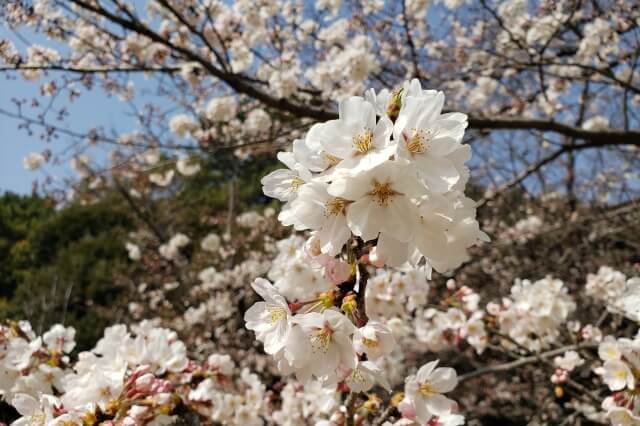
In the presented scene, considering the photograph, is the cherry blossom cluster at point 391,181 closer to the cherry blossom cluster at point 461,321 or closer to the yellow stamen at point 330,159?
the yellow stamen at point 330,159

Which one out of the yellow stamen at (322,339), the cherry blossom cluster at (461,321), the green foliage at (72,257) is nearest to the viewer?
the yellow stamen at (322,339)

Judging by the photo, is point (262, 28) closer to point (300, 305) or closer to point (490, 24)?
point (490, 24)

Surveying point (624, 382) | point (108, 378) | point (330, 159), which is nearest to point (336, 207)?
point (330, 159)

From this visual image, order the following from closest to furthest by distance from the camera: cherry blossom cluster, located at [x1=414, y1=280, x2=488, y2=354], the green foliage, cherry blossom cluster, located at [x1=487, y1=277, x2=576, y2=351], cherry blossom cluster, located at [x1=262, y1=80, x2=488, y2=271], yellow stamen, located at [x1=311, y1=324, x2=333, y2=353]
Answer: cherry blossom cluster, located at [x1=262, y1=80, x2=488, y2=271] < yellow stamen, located at [x1=311, y1=324, x2=333, y2=353] < cherry blossom cluster, located at [x1=414, y1=280, x2=488, y2=354] < cherry blossom cluster, located at [x1=487, y1=277, x2=576, y2=351] < the green foliage

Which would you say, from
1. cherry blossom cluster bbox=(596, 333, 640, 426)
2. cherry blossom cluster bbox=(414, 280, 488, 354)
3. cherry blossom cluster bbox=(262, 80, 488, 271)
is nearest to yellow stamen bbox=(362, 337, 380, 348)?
cherry blossom cluster bbox=(262, 80, 488, 271)

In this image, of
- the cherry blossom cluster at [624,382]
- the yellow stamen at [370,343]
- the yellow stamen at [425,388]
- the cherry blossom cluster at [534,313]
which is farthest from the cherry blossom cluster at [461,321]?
the yellow stamen at [370,343]

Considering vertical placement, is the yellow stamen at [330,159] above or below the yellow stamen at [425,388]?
above

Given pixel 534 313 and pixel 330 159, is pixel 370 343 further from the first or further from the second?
pixel 534 313

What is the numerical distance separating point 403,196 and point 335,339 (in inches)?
13.4

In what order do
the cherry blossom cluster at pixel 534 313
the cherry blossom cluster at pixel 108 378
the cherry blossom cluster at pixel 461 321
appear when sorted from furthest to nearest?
the cherry blossom cluster at pixel 534 313, the cherry blossom cluster at pixel 461 321, the cherry blossom cluster at pixel 108 378

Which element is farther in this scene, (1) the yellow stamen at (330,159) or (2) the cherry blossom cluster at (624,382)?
(2) the cherry blossom cluster at (624,382)

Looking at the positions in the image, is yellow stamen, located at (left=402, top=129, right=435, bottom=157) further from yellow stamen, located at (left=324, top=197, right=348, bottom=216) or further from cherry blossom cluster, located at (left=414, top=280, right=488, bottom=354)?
cherry blossom cluster, located at (left=414, top=280, right=488, bottom=354)

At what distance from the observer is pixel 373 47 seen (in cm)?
567

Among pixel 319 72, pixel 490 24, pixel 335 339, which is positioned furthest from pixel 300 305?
pixel 490 24
